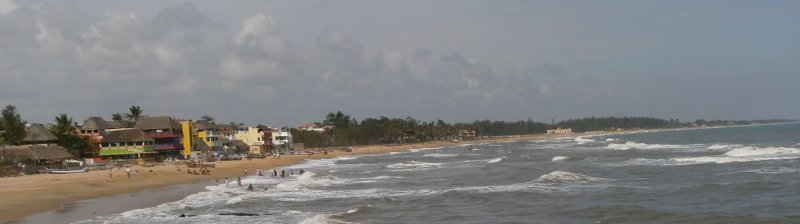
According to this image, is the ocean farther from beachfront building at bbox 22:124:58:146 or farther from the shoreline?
beachfront building at bbox 22:124:58:146

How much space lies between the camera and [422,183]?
39938 millimetres

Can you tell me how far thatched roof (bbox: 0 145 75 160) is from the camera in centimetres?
5675

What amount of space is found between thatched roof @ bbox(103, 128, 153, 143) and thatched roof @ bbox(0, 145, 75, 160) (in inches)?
587

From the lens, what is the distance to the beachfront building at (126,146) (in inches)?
2963

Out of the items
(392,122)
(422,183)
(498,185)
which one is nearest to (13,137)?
(422,183)

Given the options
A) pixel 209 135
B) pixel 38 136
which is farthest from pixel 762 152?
pixel 209 135

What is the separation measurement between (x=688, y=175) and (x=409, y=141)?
456 feet

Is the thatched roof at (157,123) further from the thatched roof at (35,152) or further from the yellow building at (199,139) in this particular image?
the thatched roof at (35,152)

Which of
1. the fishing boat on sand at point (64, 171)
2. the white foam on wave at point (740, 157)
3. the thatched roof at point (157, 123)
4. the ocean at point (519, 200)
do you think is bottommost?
the ocean at point (519, 200)

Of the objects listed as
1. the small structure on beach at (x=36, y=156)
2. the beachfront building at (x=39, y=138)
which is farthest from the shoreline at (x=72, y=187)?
the beachfront building at (x=39, y=138)

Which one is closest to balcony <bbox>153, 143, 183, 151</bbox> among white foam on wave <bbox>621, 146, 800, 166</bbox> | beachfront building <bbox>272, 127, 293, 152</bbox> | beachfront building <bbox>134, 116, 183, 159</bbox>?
beachfront building <bbox>134, 116, 183, 159</bbox>

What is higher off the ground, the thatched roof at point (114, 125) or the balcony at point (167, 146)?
the thatched roof at point (114, 125)

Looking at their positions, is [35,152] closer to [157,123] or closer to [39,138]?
[39,138]

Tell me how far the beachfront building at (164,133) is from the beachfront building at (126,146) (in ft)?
9.03
